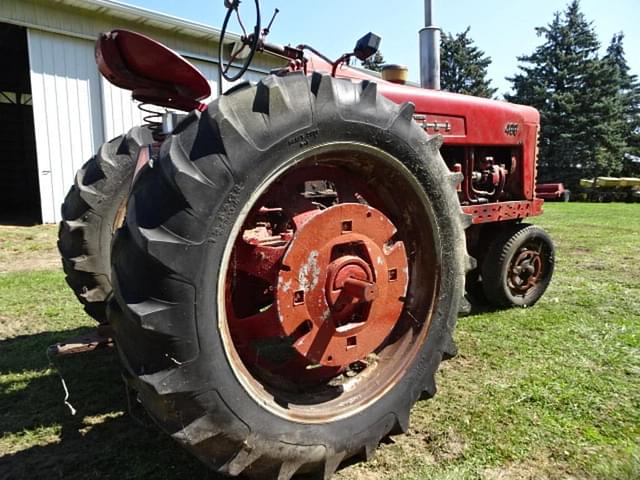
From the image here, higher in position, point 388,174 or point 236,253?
point 388,174

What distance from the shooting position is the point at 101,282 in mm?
2922

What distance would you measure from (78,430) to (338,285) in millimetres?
1435

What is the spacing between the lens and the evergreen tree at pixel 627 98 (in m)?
32.0

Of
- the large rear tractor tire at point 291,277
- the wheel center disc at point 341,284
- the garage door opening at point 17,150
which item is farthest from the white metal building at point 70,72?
the wheel center disc at point 341,284

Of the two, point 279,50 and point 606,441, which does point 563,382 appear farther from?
point 279,50

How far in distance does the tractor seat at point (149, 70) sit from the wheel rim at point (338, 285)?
0.68m

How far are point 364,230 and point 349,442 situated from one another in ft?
2.68

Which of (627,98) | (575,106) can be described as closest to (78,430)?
(575,106)

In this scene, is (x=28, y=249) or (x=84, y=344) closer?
(x=84, y=344)

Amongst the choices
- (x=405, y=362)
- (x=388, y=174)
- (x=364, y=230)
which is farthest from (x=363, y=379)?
(x=388, y=174)

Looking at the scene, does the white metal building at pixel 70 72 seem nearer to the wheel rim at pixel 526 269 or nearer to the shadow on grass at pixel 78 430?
the wheel rim at pixel 526 269

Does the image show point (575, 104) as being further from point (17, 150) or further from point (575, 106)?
point (17, 150)

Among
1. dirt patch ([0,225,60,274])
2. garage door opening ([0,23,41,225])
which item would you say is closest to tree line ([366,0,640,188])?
garage door opening ([0,23,41,225])

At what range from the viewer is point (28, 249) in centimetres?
780
